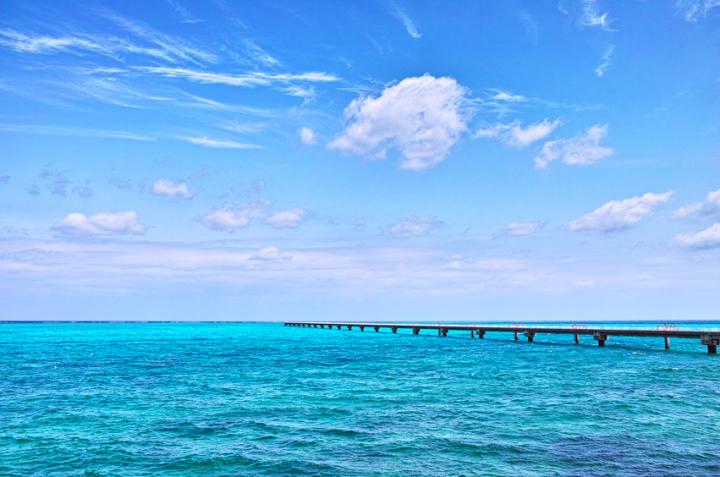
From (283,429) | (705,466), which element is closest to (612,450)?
(705,466)

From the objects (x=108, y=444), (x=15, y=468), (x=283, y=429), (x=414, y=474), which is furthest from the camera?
(x=283, y=429)

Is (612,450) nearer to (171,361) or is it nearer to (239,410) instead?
(239,410)

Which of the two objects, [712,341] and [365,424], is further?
[712,341]

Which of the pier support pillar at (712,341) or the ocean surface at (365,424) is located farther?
the pier support pillar at (712,341)

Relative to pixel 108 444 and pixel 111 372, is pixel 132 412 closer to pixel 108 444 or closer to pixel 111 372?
pixel 108 444

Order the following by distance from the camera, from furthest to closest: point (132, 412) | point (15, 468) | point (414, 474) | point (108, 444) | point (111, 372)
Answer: point (111, 372)
point (132, 412)
point (108, 444)
point (15, 468)
point (414, 474)

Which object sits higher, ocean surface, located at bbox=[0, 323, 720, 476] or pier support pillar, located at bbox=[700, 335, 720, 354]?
pier support pillar, located at bbox=[700, 335, 720, 354]

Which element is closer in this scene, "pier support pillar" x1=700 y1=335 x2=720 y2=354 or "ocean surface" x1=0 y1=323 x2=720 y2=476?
"ocean surface" x1=0 y1=323 x2=720 y2=476

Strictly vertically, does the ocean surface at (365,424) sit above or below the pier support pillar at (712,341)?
below

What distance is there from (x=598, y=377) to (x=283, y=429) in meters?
24.5

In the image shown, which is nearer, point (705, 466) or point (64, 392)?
point (705, 466)

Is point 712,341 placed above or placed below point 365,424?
above

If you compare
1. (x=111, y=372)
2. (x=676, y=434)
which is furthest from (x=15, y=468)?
(x=111, y=372)

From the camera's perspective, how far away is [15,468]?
1662 cm
